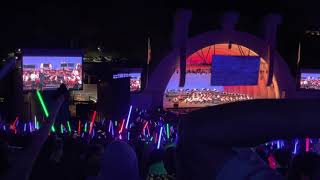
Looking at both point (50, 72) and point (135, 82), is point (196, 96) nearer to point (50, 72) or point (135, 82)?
point (135, 82)

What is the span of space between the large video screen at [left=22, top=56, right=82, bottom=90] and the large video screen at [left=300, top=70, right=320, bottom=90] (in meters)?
8.37

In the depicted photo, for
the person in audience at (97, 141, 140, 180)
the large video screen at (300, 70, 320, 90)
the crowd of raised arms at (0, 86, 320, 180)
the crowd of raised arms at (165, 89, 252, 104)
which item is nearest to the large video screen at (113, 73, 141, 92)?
the crowd of raised arms at (165, 89, 252, 104)

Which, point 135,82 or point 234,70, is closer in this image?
point 135,82

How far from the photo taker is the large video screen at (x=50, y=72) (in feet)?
31.6

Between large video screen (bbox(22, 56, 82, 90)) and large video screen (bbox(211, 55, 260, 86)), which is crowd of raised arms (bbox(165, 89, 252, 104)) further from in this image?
large video screen (bbox(22, 56, 82, 90))

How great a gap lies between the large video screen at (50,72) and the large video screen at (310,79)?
837 centimetres

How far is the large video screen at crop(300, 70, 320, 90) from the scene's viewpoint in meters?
15.1

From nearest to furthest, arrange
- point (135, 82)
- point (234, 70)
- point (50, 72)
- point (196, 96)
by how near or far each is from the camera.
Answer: point (50, 72), point (135, 82), point (234, 70), point (196, 96)

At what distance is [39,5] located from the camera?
12.3 metres

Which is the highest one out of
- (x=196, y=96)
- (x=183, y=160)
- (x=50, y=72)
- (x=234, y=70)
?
(x=234, y=70)

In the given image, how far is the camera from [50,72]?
32.9ft

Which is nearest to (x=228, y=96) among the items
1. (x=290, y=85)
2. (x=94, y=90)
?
(x=290, y=85)

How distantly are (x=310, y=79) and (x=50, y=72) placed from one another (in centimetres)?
950

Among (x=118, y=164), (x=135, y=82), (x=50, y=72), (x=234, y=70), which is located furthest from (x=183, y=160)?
(x=234, y=70)
